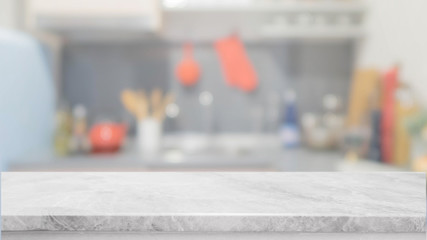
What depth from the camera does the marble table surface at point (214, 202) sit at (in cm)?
51

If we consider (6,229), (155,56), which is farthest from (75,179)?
(155,56)

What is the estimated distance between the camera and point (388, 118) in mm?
1807

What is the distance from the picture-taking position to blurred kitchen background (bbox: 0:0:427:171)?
6.22 ft

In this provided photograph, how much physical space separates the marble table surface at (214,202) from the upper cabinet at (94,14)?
4.90ft

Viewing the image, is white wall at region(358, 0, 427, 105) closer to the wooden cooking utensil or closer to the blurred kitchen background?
the blurred kitchen background

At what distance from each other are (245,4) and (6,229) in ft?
6.21

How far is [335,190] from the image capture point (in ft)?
1.95

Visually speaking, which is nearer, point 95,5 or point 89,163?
point 89,163

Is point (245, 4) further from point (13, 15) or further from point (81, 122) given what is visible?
point (13, 15)

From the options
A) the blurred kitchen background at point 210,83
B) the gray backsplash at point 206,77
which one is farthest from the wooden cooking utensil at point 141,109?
the gray backsplash at point 206,77

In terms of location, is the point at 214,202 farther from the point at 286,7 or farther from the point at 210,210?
the point at 286,7

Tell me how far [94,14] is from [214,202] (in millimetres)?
1703

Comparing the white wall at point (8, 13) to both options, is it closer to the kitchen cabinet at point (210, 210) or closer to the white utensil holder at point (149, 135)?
the white utensil holder at point (149, 135)

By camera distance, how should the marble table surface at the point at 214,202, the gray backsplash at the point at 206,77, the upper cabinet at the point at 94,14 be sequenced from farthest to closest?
the gray backsplash at the point at 206,77, the upper cabinet at the point at 94,14, the marble table surface at the point at 214,202
